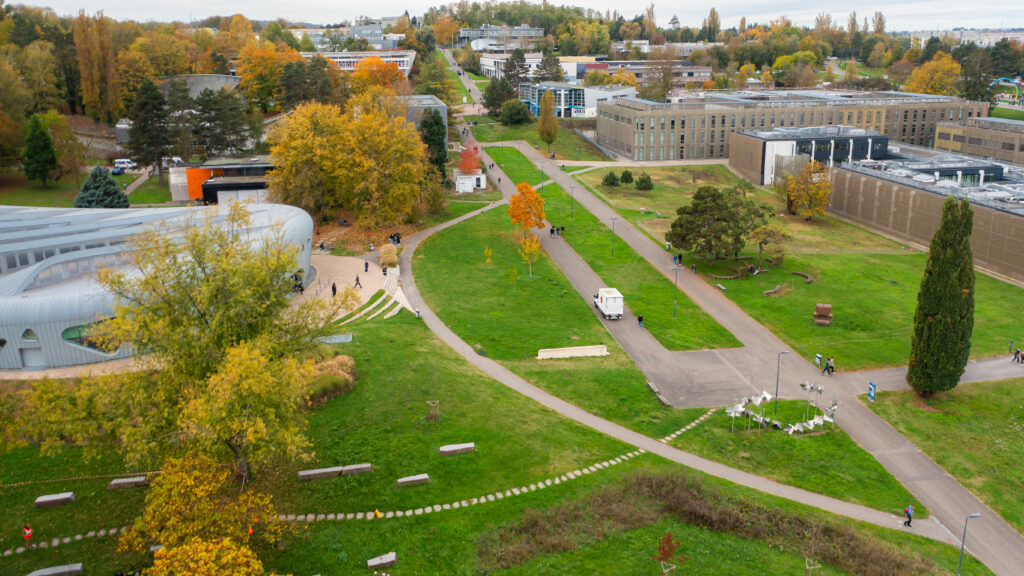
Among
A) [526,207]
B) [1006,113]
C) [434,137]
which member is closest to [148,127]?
[434,137]

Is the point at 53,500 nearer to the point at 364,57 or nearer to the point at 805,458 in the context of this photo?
the point at 805,458

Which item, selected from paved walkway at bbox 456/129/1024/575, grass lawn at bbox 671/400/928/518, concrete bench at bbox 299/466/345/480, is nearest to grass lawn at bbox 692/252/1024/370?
paved walkway at bbox 456/129/1024/575

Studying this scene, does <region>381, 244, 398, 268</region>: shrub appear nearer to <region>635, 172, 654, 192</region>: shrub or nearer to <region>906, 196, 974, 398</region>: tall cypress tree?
<region>635, 172, 654, 192</region>: shrub

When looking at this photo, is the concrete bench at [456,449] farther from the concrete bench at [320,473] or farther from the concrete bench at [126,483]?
the concrete bench at [126,483]

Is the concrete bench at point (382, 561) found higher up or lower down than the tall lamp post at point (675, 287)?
lower down

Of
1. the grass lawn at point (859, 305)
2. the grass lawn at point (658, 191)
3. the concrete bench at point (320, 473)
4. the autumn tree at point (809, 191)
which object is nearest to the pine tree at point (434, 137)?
the grass lawn at point (658, 191)

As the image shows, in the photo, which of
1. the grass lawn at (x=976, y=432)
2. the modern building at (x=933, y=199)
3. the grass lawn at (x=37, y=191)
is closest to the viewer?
the grass lawn at (x=976, y=432)

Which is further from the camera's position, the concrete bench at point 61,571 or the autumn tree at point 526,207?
the autumn tree at point 526,207
